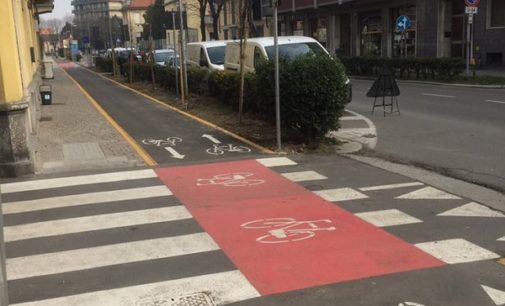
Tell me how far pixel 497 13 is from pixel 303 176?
1030 inches

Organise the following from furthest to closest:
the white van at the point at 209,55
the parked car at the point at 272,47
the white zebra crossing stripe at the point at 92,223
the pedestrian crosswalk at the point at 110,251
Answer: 1. the white van at the point at 209,55
2. the parked car at the point at 272,47
3. the white zebra crossing stripe at the point at 92,223
4. the pedestrian crosswalk at the point at 110,251

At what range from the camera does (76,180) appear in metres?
8.41

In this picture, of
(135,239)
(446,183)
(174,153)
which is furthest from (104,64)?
(135,239)

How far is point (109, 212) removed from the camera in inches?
267

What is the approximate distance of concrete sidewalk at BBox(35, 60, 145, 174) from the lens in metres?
9.48

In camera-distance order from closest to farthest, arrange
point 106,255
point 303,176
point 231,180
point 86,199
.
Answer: point 106,255
point 86,199
point 231,180
point 303,176

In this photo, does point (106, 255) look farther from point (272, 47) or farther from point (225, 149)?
point (272, 47)

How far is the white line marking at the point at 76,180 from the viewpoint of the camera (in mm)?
8062

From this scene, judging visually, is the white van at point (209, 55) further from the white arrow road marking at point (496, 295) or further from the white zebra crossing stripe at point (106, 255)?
the white arrow road marking at point (496, 295)

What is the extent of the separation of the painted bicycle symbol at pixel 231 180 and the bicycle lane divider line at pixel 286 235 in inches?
0.5

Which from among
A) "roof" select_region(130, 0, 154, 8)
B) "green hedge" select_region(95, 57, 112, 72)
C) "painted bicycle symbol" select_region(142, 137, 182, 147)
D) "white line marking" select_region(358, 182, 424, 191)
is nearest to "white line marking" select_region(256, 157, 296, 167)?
"white line marking" select_region(358, 182, 424, 191)

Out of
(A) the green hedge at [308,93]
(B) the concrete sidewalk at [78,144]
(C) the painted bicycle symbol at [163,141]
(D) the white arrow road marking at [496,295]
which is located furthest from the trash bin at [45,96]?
(D) the white arrow road marking at [496,295]

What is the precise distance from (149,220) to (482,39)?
28665 millimetres

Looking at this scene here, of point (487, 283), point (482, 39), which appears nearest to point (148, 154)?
point (487, 283)
